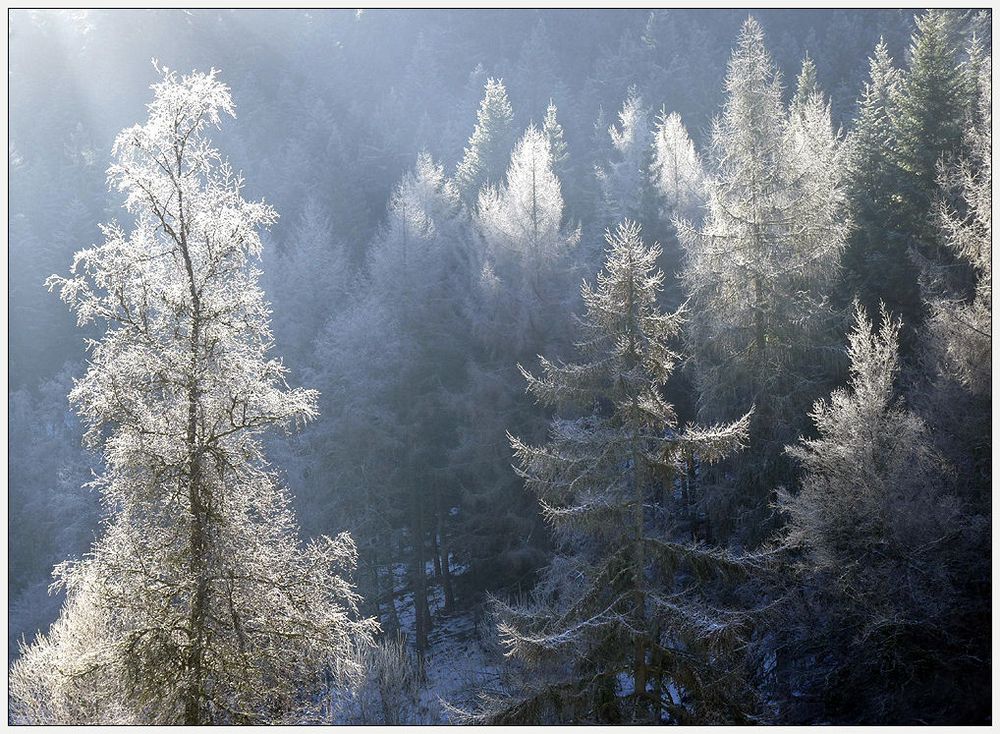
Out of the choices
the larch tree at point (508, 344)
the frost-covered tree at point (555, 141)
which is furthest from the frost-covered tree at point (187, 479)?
the frost-covered tree at point (555, 141)

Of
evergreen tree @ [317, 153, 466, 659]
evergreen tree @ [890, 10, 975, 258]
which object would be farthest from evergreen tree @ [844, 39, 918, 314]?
evergreen tree @ [317, 153, 466, 659]

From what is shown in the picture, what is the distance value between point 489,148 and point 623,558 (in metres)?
25.0

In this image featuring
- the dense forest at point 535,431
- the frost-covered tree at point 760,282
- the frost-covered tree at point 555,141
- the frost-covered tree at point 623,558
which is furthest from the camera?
the frost-covered tree at point 555,141

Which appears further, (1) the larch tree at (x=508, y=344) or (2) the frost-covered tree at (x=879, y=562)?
(1) the larch tree at (x=508, y=344)

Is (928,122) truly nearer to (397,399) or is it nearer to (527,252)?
(527,252)

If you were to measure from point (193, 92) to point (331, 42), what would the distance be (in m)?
47.6

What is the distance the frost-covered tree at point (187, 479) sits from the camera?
276 inches

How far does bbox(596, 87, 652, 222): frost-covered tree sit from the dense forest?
0.86ft

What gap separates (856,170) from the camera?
60.4 feet

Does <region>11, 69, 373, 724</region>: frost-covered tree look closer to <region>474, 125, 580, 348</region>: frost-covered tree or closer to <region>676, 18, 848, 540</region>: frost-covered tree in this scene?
<region>676, 18, 848, 540</region>: frost-covered tree

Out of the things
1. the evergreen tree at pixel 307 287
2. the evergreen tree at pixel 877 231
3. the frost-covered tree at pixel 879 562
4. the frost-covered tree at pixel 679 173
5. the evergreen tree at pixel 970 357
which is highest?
the frost-covered tree at pixel 679 173

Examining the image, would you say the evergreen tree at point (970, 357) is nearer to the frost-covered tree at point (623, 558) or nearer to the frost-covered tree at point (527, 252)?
the frost-covered tree at point (623, 558)

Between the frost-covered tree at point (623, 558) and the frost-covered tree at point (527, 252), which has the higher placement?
the frost-covered tree at point (527, 252)

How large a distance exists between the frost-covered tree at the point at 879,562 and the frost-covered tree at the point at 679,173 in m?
13.8
